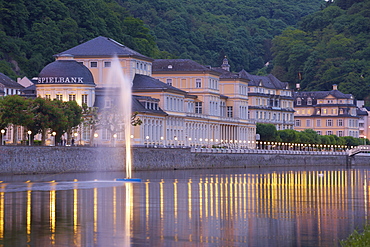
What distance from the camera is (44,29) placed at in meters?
173

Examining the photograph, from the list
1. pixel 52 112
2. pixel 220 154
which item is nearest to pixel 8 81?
pixel 220 154

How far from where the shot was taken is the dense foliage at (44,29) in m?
171

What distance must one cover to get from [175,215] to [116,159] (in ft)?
197

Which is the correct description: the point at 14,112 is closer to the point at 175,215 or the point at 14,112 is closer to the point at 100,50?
the point at 100,50

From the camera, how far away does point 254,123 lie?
183 m

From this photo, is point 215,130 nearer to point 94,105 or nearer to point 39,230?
point 94,105

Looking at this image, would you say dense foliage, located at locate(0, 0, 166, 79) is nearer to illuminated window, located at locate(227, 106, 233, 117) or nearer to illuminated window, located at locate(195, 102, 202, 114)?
illuminated window, located at locate(227, 106, 233, 117)

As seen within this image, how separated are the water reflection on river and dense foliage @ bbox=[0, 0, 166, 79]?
9805 centimetres

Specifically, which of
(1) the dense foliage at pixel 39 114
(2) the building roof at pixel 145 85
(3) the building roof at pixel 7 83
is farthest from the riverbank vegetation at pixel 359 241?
(3) the building roof at pixel 7 83

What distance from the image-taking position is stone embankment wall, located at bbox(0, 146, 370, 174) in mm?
89625

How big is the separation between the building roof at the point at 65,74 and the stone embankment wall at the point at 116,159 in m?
15.9

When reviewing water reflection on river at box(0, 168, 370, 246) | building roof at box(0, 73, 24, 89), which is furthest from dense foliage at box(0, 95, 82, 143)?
building roof at box(0, 73, 24, 89)

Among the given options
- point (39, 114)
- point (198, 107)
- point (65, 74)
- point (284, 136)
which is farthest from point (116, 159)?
point (284, 136)

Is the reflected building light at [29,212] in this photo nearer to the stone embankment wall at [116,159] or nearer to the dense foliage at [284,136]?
the stone embankment wall at [116,159]
